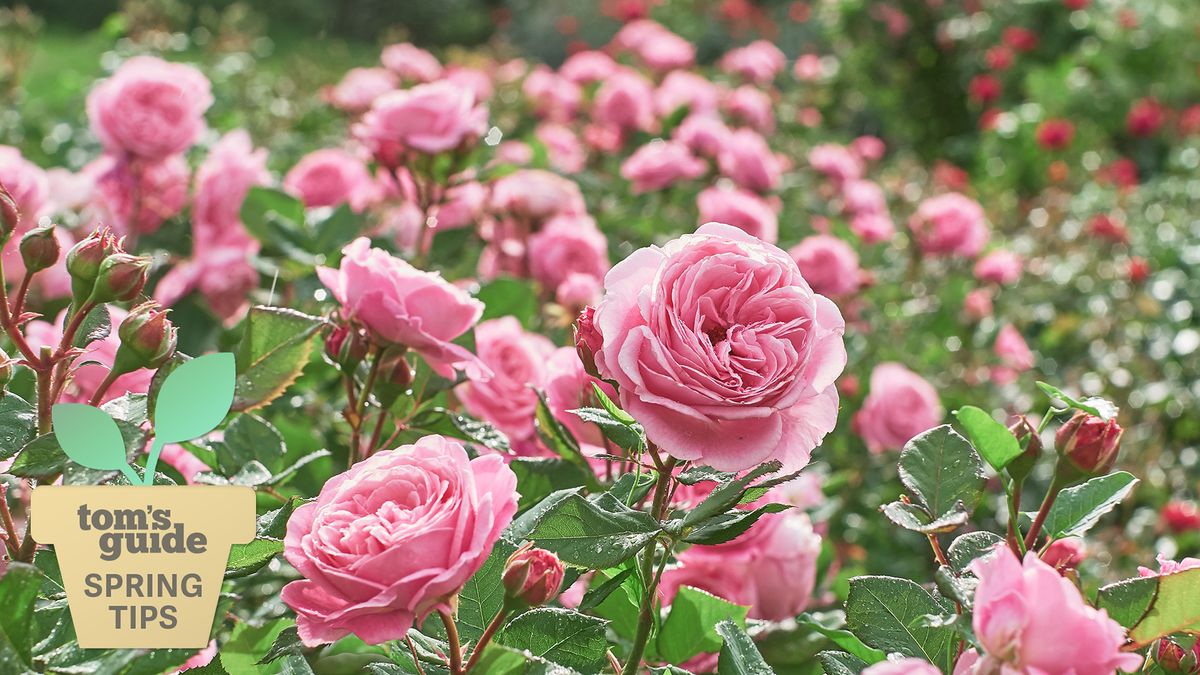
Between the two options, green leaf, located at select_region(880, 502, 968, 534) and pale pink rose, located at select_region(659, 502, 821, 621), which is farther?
pale pink rose, located at select_region(659, 502, 821, 621)

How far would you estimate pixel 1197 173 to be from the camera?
11.3 feet

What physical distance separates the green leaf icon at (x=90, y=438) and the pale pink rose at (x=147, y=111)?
84cm

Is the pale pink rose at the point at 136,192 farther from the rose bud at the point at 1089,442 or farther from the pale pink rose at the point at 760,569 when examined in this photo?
the rose bud at the point at 1089,442

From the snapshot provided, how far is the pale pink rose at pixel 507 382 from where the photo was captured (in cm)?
88

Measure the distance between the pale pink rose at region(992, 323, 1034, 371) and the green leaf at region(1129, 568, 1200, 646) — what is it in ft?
4.37

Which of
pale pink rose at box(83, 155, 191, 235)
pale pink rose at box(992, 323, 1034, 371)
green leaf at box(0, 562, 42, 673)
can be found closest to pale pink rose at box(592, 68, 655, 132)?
pale pink rose at box(992, 323, 1034, 371)

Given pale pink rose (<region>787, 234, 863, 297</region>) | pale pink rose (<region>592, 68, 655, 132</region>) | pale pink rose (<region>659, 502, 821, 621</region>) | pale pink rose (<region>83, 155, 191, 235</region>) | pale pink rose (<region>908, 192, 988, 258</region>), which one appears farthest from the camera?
pale pink rose (<region>592, 68, 655, 132</region>)

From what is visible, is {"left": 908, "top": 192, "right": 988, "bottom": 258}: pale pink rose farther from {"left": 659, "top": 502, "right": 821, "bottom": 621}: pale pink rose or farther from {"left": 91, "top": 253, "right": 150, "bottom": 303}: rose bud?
{"left": 91, "top": 253, "right": 150, "bottom": 303}: rose bud

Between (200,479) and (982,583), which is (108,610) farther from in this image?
(982,583)

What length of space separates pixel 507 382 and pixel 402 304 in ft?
0.63

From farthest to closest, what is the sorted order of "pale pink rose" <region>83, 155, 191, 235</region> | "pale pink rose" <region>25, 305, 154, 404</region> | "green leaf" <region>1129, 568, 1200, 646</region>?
1. "pale pink rose" <region>83, 155, 191, 235</region>
2. "pale pink rose" <region>25, 305, 154, 404</region>
3. "green leaf" <region>1129, 568, 1200, 646</region>

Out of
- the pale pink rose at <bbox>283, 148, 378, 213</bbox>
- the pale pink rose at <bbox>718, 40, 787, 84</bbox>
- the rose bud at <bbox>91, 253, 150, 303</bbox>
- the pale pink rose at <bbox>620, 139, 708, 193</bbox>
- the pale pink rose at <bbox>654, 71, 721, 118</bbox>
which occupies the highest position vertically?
the rose bud at <bbox>91, 253, 150, 303</bbox>

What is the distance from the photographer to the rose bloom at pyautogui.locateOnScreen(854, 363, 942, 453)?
1.33 metres

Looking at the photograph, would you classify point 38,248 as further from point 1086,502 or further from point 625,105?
point 625,105
